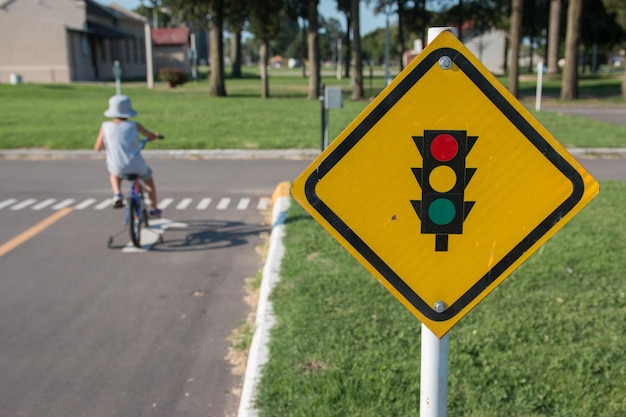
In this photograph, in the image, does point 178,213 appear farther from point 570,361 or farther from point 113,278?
point 570,361

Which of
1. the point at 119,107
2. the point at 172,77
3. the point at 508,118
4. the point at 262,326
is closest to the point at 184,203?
the point at 119,107

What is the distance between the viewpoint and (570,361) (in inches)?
174

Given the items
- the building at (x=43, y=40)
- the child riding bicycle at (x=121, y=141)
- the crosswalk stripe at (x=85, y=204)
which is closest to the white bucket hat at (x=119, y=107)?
the child riding bicycle at (x=121, y=141)

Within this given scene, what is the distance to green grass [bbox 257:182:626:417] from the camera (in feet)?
13.0

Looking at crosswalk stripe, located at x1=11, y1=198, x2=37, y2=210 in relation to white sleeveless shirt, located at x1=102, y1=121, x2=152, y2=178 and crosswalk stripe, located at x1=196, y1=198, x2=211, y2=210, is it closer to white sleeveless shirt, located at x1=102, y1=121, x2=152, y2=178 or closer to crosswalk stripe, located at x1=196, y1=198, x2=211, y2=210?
crosswalk stripe, located at x1=196, y1=198, x2=211, y2=210

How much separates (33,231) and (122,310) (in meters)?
3.50

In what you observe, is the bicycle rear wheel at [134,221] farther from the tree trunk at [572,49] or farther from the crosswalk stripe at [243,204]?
the tree trunk at [572,49]

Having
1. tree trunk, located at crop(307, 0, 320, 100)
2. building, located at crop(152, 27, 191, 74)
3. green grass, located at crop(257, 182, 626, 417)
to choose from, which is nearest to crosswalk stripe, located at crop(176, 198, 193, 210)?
green grass, located at crop(257, 182, 626, 417)

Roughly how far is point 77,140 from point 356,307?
1303cm

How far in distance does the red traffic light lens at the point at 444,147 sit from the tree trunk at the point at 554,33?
43.4 meters

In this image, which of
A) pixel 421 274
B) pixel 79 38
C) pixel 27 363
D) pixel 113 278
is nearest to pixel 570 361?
pixel 421 274

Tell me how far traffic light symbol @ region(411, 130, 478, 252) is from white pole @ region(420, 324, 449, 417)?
0.32 metres

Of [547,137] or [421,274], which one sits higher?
[547,137]

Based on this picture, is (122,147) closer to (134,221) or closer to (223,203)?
(134,221)
